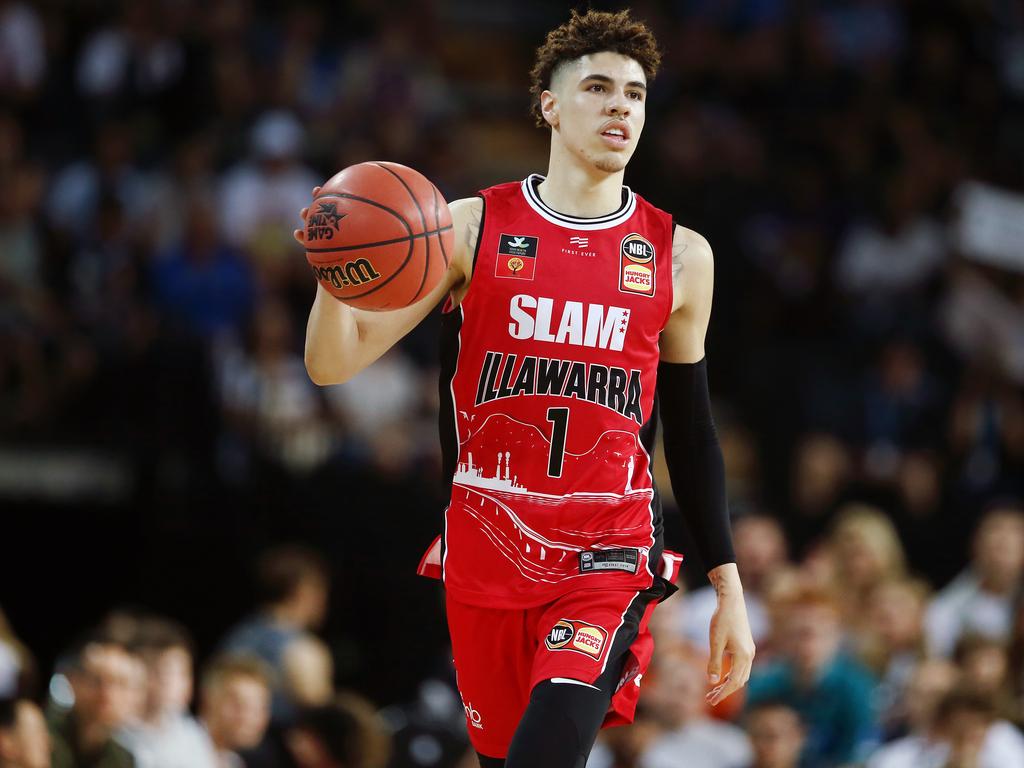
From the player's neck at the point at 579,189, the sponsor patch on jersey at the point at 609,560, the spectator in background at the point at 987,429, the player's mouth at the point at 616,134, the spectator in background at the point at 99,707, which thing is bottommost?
Result: the spectator in background at the point at 987,429

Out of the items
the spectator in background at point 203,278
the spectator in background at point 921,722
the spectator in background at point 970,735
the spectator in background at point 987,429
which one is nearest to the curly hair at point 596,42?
the spectator in background at point 970,735

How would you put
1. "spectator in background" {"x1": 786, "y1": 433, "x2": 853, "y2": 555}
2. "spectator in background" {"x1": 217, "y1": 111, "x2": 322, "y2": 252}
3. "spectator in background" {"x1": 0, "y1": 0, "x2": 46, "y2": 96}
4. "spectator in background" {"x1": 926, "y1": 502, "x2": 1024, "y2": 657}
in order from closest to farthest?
"spectator in background" {"x1": 926, "y1": 502, "x2": 1024, "y2": 657} < "spectator in background" {"x1": 786, "y1": 433, "x2": 853, "y2": 555} < "spectator in background" {"x1": 217, "y1": 111, "x2": 322, "y2": 252} < "spectator in background" {"x1": 0, "y1": 0, "x2": 46, "y2": 96}

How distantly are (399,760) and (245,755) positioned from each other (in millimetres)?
739

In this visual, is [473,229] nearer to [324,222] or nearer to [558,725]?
[324,222]

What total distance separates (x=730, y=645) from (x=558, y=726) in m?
0.80

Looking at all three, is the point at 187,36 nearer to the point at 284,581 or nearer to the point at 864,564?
the point at 284,581

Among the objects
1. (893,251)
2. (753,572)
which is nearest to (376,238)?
(753,572)

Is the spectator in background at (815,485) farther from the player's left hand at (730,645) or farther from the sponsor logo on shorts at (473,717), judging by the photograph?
the sponsor logo on shorts at (473,717)

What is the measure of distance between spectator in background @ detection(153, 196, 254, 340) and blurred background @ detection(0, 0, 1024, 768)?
38 mm

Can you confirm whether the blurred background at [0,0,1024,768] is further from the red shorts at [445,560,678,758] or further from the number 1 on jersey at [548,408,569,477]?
the number 1 on jersey at [548,408,569,477]

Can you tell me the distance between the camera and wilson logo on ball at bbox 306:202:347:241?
459cm

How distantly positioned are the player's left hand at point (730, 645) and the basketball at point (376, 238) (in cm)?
139

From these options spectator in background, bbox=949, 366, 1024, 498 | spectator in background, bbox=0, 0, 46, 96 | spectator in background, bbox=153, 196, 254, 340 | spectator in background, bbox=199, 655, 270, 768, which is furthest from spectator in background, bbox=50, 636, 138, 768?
spectator in background, bbox=0, 0, 46, 96

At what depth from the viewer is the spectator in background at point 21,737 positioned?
22.1ft
